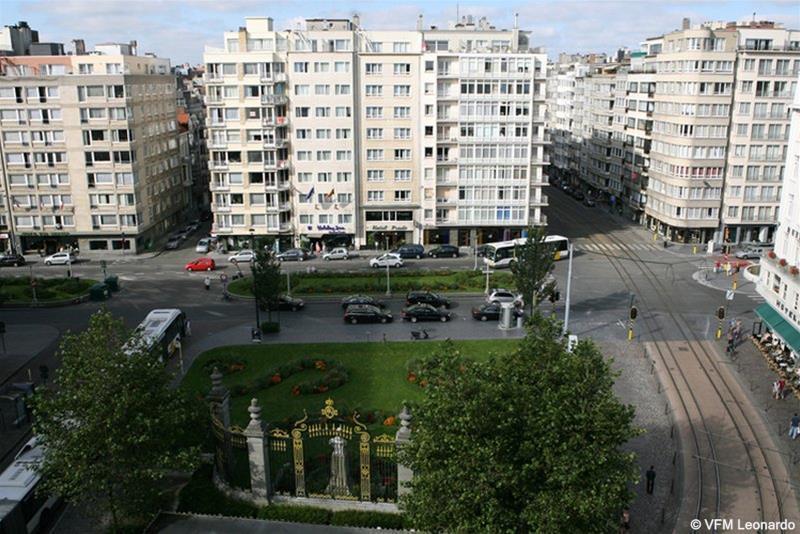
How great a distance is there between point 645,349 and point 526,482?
98.4 ft

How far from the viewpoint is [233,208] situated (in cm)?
8156

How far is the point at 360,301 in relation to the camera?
57.7 m

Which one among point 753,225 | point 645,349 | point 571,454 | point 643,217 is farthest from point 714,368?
point 643,217

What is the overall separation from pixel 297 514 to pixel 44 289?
46.3 meters

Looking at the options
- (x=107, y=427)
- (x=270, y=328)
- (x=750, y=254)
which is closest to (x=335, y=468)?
(x=107, y=427)

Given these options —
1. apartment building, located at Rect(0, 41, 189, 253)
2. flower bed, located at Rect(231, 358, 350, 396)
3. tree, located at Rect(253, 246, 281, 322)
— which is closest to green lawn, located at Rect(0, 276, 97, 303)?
apartment building, located at Rect(0, 41, 189, 253)

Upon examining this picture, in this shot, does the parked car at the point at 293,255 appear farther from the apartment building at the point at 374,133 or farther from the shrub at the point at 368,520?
the shrub at the point at 368,520

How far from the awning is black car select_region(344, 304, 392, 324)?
26547mm

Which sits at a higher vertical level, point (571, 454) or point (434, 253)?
point (571, 454)

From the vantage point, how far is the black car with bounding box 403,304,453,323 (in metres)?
55.8

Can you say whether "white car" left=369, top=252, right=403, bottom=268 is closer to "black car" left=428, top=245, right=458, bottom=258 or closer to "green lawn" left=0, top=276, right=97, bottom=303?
"black car" left=428, top=245, right=458, bottom=258

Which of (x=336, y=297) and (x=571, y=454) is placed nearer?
(x=571, y=454)

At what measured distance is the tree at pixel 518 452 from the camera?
21781 mm

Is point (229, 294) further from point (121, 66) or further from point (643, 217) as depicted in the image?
point (643, 217)
